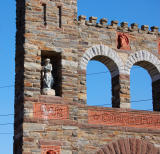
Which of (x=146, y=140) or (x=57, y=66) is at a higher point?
(x=57, y=66)

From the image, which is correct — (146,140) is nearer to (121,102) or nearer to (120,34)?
(121,102)

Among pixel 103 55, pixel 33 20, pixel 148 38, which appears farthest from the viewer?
pixel 148 38

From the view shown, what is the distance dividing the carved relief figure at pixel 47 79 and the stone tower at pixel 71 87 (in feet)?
0.32

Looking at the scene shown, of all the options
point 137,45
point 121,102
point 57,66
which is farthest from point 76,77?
point 137,45

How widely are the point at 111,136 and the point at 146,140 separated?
5.03 feet

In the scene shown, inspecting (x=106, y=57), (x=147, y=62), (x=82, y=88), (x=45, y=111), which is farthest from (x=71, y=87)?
(x=147, y=62)

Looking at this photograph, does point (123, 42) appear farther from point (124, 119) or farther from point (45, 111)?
point (45, 111)

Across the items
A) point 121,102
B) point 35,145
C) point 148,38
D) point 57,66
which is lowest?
point 35,145

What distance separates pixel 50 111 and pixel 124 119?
123 inches

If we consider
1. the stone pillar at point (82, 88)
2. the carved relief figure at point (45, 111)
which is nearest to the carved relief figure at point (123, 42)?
the stone pillar at point (82, 88)

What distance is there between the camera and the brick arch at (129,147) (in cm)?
1930

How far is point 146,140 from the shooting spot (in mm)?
20188

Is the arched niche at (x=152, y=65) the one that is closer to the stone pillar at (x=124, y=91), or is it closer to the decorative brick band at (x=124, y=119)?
the stone pillar at (x=124, y=91)

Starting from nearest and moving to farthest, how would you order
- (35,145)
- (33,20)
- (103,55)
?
(35,145) → (33,20) → (103,55)
